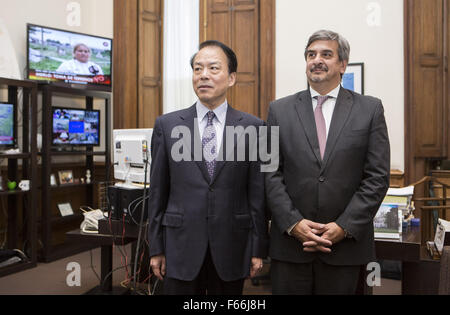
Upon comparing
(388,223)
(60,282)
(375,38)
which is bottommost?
(60,282)

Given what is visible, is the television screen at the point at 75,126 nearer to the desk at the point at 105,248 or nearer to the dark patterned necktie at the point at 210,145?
the desk at the point at 105,248

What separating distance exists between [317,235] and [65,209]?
3.88 meters

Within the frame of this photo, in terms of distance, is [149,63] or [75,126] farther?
[149,63]

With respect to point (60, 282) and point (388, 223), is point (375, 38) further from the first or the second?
point (60, 282)

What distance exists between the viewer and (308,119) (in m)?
1.67

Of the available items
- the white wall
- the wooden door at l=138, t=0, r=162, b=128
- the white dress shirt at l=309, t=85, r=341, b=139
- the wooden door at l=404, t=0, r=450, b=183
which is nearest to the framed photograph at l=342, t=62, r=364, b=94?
the white wall

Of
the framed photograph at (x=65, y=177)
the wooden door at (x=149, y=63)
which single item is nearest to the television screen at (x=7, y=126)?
the framed photograph at (x=65, y=177)

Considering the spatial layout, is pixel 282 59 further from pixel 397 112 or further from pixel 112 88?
pixel 112 88

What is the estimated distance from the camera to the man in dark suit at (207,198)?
160 cm

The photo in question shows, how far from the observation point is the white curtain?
5449 mm

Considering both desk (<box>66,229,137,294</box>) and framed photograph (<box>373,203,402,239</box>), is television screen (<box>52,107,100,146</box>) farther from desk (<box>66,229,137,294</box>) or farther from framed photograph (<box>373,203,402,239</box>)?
framed photograph (<box>373,203,402,239</box>)

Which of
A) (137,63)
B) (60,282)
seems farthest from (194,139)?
(137,63)

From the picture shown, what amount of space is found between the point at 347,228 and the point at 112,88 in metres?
4.42

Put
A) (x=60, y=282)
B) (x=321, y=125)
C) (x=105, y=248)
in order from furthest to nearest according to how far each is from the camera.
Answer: (x=60, y=282)
(x=105, y=248)
(x=321, y=125)
